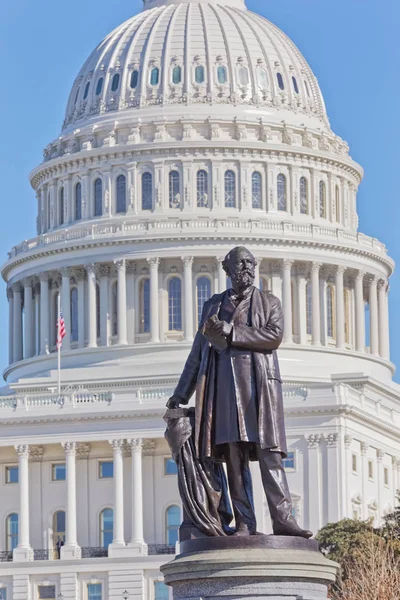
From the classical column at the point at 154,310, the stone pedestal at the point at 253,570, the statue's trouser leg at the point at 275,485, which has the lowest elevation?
the stone pedestal at the point at 253,570

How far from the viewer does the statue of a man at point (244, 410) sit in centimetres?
2158

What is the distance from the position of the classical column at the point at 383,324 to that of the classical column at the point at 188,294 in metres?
16.6

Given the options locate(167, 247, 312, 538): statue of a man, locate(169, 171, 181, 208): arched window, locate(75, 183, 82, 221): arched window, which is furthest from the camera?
locate(75, 183, 82, 221): arched window

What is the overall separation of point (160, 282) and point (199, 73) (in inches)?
661

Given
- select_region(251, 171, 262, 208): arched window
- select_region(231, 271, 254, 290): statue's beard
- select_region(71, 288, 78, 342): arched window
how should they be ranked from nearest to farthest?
select_region(231, 271, 254, 290): statue's beard < select_region(71, 288, 78, 342): arched window < select_region(251, 171, 262, 208): arched window

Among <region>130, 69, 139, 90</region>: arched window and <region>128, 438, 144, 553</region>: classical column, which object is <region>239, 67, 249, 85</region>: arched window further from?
<region>128, 438, 144, 553</region>: classical column

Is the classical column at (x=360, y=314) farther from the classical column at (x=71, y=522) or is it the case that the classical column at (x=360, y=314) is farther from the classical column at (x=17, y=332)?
the classical column at (x=71, y=522)

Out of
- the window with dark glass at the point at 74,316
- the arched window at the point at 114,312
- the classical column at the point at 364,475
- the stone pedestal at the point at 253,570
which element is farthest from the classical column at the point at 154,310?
the stone pedestal at the point at 253,570

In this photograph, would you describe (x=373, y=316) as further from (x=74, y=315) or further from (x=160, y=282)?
(x=74, y=315)

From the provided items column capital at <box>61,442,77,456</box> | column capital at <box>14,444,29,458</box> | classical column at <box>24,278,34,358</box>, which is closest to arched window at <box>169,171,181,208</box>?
classical column at <box>24,278,34,358</box>

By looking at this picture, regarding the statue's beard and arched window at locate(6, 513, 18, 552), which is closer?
the statue's beard

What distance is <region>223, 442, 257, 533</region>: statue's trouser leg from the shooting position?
21.7 m

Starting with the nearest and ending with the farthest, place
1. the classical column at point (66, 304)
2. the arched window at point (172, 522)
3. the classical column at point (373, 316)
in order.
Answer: the arched window at point (172, 522) → the classical column at point (66, 304) → the classical column at point (373, 316)

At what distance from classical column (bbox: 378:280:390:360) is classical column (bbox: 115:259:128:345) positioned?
2052cm
